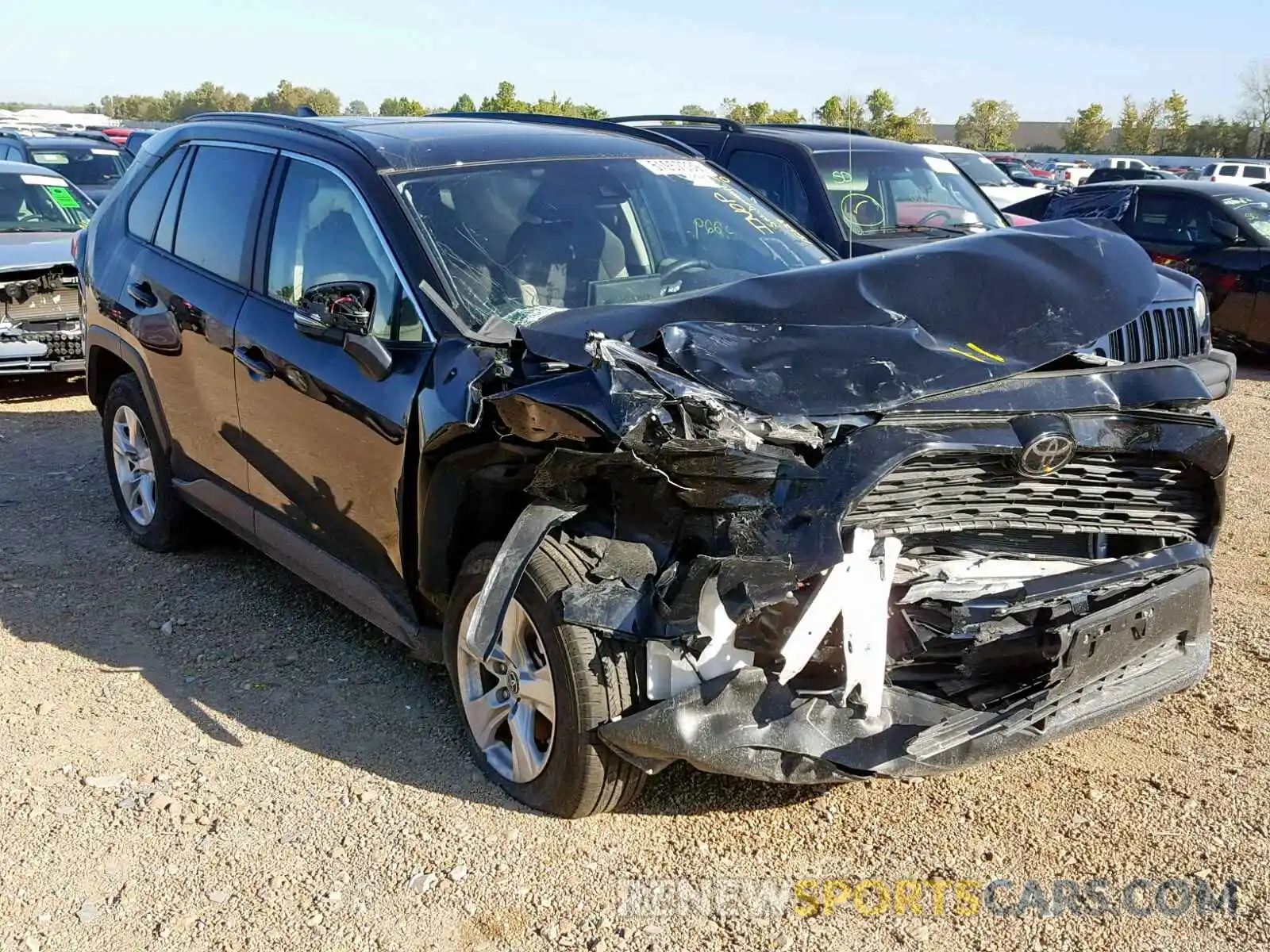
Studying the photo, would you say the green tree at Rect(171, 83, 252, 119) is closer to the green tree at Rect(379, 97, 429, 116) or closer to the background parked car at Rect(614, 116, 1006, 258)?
the green tree at Rect(379, 97, 429, 116)

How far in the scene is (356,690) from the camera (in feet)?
14.1

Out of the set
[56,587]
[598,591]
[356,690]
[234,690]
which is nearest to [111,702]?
[234,690]

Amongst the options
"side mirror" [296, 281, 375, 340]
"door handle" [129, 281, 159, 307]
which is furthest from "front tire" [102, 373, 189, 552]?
"side mirror" [296, 281, 375, 340]

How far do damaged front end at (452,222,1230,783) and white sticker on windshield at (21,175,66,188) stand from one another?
8.87 meters

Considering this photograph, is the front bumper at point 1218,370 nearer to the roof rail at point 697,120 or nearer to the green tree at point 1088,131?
the roof rail at point 697,120

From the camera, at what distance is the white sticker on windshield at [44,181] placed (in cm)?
1051

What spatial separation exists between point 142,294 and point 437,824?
2.98m

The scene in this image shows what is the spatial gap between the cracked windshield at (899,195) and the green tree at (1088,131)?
53954mm

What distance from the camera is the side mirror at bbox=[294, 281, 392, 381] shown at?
3699 millimetres

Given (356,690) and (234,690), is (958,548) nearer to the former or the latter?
(356,690)

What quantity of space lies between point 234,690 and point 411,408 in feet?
4.68

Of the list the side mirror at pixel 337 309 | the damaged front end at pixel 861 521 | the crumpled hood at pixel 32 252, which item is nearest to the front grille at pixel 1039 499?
the damaged front end at pixel 861 521

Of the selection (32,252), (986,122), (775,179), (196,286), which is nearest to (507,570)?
(196,286)

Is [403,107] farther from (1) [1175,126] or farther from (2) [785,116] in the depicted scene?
(1) [1175,126]
